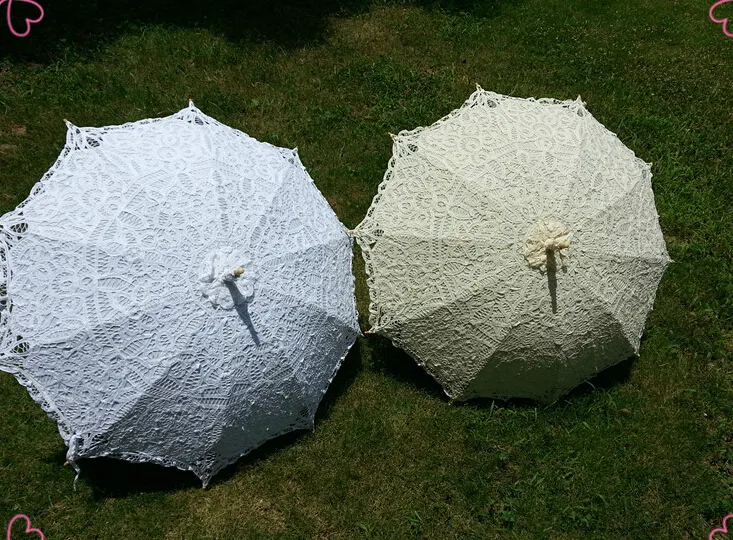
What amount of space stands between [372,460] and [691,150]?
4.65 meters

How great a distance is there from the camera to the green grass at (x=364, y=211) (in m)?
4.14

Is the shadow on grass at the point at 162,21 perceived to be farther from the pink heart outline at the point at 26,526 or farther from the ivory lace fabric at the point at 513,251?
the pink heart outline at the point at 26,526

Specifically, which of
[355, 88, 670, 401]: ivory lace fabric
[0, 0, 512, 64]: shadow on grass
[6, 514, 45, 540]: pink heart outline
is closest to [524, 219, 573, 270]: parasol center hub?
[355, 88, 670, 401]: ivory lace fabric

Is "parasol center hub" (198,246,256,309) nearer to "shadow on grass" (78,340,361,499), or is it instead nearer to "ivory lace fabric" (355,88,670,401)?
"ivory lace fabric" (355,88,670,401)

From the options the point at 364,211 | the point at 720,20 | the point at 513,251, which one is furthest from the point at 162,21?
the point at 720,20

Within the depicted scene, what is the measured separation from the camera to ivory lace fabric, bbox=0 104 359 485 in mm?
3066

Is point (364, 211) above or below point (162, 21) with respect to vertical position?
below

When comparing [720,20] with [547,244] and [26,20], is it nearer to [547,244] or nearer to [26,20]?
[547,244]

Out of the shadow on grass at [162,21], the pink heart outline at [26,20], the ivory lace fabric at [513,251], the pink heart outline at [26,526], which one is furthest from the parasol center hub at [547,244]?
the pink heart outline at [26,20]

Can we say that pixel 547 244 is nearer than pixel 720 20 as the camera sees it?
Yes

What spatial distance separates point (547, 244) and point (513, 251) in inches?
8.6

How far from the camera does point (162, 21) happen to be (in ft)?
21.6

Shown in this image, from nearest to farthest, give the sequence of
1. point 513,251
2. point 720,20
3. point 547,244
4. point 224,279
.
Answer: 1. point 224,279
2. point 547,244
3. point 513,251
4. point 720,20

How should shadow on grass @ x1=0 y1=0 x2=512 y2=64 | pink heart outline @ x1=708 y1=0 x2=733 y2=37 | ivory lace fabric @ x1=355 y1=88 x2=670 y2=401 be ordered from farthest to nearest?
pink heart outline @ x1=708 y1=0 x2=733 y2=37 < shadow on grass @ x1=0 y1=0 x2=512 y2=64 < ivory lace fabric @ x1=355 y1=88 x2=670 y2=401
